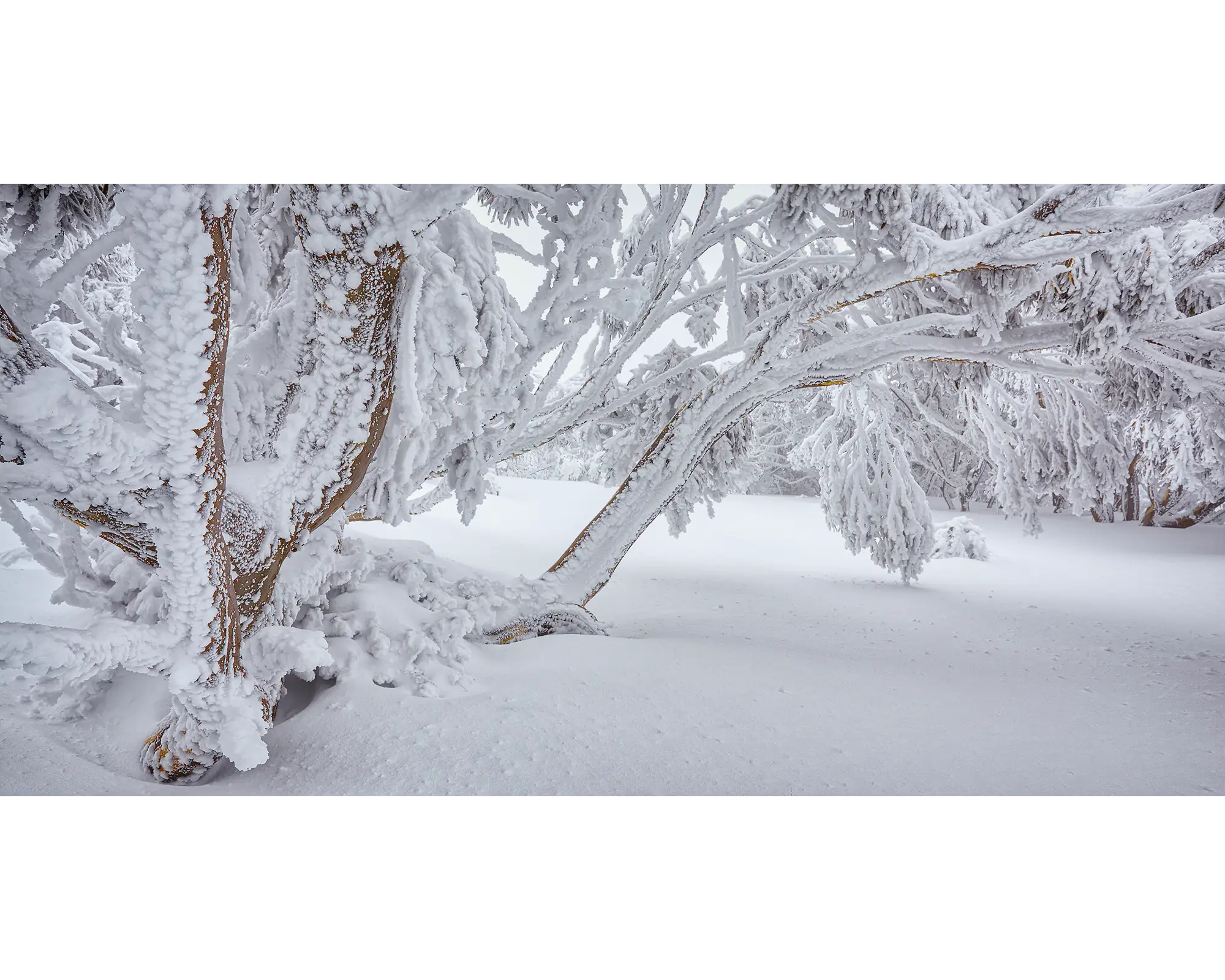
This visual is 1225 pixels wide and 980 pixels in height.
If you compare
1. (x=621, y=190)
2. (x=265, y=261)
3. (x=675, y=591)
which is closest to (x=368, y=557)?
(x=265, y=261)

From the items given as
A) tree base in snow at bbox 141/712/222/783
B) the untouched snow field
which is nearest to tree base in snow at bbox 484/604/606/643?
the untouched snow field

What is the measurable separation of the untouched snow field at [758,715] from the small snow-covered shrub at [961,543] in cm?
137

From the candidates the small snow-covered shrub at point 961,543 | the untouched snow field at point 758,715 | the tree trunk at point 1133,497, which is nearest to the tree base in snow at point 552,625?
the untouched snow field at point 758,715

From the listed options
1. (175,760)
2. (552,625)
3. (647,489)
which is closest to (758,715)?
(552,625)

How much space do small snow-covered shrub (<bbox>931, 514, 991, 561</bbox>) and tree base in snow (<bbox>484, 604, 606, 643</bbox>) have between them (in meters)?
3.04

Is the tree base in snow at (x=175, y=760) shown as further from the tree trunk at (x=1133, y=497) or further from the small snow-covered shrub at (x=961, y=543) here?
the tree trunk at (x=1133, y=497)

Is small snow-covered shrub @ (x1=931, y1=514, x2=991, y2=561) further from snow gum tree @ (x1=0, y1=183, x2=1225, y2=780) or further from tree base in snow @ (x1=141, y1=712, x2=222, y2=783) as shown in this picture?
tree base in snow @ (x1=141, y1=712, x2=222, y2=783)

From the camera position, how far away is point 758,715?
68.1 inches

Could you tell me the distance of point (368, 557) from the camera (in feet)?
6.70

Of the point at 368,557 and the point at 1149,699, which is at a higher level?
the point at 368,557

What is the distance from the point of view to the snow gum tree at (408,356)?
45.0 inches

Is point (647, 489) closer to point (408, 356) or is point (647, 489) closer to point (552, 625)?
point (552, 625)
